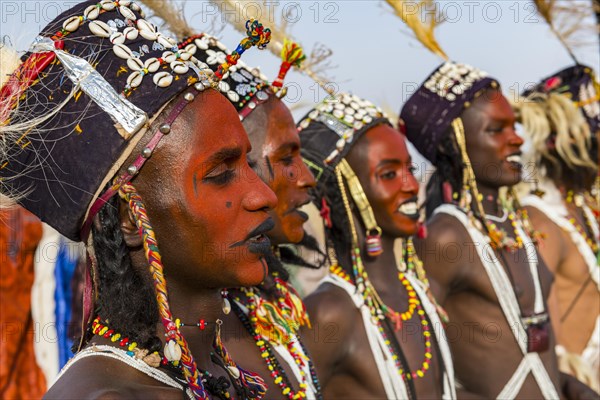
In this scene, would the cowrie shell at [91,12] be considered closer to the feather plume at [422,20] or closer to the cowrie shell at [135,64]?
the cowrie shell at [135,64]

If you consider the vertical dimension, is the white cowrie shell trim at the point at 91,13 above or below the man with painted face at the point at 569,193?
above

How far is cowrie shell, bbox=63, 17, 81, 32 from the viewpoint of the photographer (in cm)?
213

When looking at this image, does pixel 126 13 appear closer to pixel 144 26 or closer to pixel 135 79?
pixel 144 26

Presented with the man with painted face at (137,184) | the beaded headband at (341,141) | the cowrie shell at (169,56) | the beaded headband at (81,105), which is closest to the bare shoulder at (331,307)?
the beaded headband at (341,141)

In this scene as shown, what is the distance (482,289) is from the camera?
14.6ft

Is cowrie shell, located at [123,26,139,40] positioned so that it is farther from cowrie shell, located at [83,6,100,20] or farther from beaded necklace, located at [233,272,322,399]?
beaded necklace, located at [233,272,322,399]

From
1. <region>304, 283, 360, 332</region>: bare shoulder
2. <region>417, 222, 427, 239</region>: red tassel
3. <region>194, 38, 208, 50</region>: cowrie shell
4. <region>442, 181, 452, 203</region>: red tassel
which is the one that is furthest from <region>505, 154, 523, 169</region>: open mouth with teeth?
<region>194, 38, 208, 50</region>: cowrie shell

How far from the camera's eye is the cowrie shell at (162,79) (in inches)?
79.3

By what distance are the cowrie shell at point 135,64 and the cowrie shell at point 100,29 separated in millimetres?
119

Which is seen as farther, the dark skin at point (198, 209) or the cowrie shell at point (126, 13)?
the cowrie shell at point (126, 13)

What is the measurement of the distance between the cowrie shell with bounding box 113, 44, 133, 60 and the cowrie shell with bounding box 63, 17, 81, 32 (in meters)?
0.16

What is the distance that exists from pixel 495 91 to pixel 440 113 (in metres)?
0.45

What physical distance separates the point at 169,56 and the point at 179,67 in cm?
6

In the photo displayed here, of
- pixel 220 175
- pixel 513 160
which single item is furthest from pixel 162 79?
pixel 513 160
